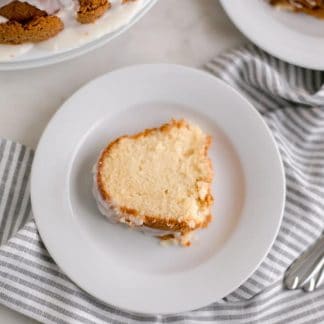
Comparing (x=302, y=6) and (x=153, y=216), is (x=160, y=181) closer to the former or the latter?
(x=153, y=216)

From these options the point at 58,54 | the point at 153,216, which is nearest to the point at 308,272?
the point at 153,216

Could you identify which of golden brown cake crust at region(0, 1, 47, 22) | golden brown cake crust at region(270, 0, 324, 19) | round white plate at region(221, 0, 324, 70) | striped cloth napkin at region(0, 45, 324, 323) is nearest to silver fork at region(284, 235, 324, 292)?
striped cloth napkin at region(0, 45, 324, 323)

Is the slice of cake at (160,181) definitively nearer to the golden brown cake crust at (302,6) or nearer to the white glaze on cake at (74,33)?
the white glaze on cake at (74,33)

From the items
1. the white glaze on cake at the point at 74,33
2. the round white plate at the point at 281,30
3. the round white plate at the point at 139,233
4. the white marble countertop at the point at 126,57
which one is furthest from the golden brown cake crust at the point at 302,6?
the white glaze on cake at the point at 74,33

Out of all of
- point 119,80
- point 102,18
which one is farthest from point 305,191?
point 102,18

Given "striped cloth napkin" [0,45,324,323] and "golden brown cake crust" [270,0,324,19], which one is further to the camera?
"golden brown cake crust" [270,0,324,19]

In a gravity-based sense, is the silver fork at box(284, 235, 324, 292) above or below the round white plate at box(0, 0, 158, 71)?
below

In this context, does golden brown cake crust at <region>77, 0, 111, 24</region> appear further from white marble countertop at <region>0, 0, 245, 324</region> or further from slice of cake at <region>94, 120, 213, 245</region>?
slice of cake at <region>94, 120, 213, 245</region>

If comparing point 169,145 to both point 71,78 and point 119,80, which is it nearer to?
point 119,80
